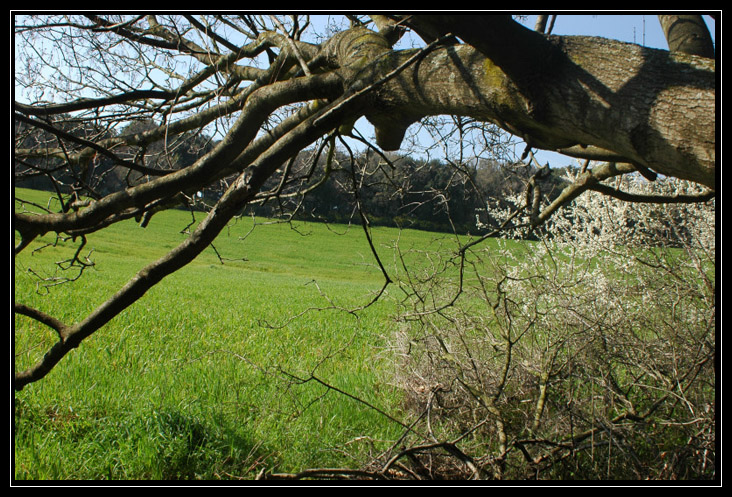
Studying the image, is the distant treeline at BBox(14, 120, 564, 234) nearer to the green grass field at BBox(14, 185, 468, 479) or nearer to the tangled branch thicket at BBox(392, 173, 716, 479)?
the green grass field at BBox(14, 185, 468, 479)

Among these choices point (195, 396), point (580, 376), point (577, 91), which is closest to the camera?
point (577, 91)

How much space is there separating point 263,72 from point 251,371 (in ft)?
10.3

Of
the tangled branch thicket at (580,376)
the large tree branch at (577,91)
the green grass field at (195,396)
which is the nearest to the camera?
the large tree branch at (577,91)

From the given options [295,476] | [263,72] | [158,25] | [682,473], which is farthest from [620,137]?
[158,25]

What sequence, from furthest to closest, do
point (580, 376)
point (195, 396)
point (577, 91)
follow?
1. point (195, 396)
2. point (580, 376)
3. point (577, 91)

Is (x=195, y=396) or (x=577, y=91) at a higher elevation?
(x=577, y=91)

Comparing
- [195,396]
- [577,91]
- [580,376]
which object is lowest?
[195,396]

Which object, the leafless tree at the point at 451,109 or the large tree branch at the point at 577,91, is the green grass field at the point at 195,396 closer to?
the leafless tree at the point at 451,109

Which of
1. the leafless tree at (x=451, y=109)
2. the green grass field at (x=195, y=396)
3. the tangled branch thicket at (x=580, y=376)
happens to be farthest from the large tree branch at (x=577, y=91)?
the green grass field at (x=195, y=396)

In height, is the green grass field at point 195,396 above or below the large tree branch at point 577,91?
below

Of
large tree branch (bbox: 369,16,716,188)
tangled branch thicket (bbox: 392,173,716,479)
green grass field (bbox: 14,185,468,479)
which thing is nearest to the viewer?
large tree branch (bbox: 369,16,716,188)

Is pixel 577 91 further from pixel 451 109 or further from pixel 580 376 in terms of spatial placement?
pixel 580 376

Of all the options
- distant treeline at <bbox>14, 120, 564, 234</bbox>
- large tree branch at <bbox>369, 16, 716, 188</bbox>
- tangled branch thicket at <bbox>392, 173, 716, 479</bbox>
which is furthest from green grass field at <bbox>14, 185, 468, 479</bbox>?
large tree branch at <bbox>369, 16, 716, 188</bbox>

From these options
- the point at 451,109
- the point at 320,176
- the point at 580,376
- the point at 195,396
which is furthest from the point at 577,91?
the point at 195,396
